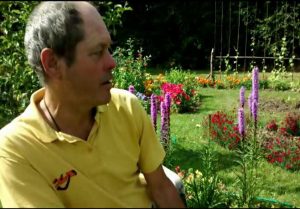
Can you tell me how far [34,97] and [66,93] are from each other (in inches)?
7.4

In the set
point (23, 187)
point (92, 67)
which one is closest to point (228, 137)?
point (92, 67)

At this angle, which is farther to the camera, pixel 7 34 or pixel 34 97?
pixel 7 34

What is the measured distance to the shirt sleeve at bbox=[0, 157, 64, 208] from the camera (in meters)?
1.88

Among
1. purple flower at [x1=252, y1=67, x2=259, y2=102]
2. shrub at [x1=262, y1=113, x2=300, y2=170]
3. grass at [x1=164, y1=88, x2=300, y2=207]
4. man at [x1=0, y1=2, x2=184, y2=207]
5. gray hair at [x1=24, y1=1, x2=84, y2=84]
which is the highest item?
gray hair at [x1=24, y1=1, x2=84, y2=84]

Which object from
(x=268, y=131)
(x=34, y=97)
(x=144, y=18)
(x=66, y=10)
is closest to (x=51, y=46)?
(x=66, y=10)

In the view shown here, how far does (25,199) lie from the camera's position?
1.88 meters

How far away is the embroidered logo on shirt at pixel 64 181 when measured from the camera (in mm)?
1973

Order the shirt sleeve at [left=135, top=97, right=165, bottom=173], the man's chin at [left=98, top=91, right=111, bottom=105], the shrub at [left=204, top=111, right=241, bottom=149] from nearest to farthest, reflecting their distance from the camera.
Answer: the man's chin at [left=98, top=91, right=111, bottom=105] < the shirt sleeve at [left=135, top=97, right=165, bottom=173] < the shrub at [left=204, top=111, right=241, bottom=149]

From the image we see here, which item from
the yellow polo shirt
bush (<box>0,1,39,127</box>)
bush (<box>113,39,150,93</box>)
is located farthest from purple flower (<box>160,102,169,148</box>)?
bush (<box>113,39,150,93</box>)

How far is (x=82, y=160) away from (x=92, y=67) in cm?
35

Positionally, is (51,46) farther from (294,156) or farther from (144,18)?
(144,18)

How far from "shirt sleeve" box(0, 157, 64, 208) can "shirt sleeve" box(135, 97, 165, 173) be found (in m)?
0.42

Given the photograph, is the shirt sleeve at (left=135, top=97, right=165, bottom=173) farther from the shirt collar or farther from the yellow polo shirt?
the shirt collar

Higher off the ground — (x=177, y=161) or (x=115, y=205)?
(x=115, y=205)
